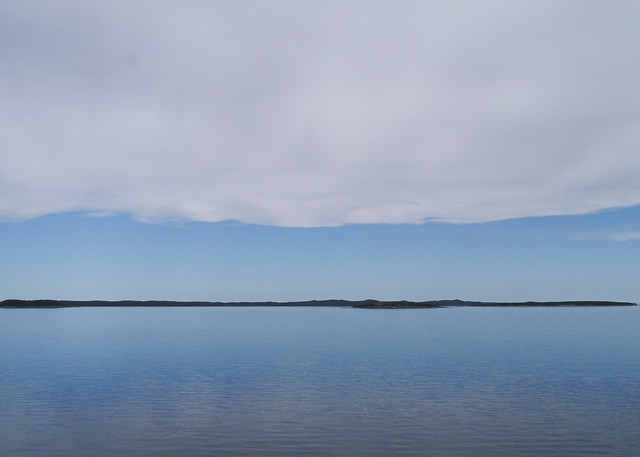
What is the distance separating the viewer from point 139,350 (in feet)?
249

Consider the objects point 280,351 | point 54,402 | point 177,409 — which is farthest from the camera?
point 280,351

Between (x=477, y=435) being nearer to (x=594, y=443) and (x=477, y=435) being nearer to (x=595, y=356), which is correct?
(x=594, y=443)

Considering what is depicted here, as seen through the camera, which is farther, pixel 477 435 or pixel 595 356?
pixel 595 356

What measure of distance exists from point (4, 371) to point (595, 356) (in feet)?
237

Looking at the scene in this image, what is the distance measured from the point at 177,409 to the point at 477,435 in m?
20.3

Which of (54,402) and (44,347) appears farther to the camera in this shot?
(44,347)

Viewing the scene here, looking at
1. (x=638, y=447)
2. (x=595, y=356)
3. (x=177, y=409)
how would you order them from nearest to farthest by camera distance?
(x=638, y=447)
(x=177, y=409)
(x=595, y=356)

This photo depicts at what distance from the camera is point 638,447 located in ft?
86.0

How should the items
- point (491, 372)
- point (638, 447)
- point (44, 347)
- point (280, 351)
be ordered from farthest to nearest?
point (44, 347) < point (280, 351) < point (491, 372) < point (638, 447)

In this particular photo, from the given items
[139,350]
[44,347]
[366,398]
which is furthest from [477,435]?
[44,347]

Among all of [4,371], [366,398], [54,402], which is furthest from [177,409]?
[4,371]

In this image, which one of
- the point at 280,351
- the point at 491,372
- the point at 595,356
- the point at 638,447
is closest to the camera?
the point at 638,447

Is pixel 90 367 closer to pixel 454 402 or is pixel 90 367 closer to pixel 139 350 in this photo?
pixel 139 350

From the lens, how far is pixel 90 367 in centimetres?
5709
